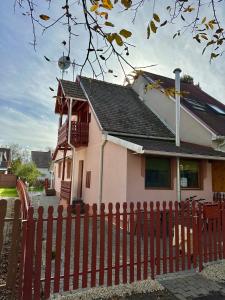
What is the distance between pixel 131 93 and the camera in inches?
703

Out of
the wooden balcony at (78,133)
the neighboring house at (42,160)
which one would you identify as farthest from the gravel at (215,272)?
the neighboring house at (42,160)

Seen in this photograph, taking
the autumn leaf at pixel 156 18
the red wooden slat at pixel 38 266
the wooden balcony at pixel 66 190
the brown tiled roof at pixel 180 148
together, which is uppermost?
the autumn leaf at pixel 156 18

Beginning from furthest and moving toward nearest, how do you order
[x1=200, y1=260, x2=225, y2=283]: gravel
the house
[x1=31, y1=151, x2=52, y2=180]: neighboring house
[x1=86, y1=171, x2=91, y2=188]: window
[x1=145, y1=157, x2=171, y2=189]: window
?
[x1=31, y1=151, x2=52, y2=180]: neighboring house, [x1=86, y1=171, x2=91, y2=188]: window, [x1=145, y1=157, x2=171, y2=189]: window, the house, [x1=200, y1=260, x2=225, y2=283]: gravel

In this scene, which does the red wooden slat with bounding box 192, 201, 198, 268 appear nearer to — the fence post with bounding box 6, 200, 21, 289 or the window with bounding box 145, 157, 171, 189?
the fence post with bounding box 6, 200, 21, 289

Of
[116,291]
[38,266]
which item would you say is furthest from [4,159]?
[116,291]

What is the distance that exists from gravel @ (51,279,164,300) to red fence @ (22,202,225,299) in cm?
11

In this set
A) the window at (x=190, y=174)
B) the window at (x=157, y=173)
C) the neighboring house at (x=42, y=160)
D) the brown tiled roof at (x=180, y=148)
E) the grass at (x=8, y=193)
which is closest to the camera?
the brown tiled roof at (x=180, y=148)

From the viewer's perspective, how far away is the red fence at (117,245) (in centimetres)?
412

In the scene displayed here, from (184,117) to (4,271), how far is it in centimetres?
1061

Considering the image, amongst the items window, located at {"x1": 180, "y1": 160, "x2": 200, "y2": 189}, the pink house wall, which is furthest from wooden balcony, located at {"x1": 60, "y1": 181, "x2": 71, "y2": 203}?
window, located at {"x1": 180, "y1": 160, "x2": 200, "y2": 189}

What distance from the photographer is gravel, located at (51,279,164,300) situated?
415 cm

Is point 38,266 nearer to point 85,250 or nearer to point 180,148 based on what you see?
point 85,250

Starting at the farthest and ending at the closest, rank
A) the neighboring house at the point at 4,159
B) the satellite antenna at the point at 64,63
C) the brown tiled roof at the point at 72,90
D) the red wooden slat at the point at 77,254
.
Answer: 1. the neighboring house at the point at 4,159
2. the brown tiled roof at the point at 72,90
3. the red wooden slat at the point at 77,254
4. the satellite antenna at the point at 64,63

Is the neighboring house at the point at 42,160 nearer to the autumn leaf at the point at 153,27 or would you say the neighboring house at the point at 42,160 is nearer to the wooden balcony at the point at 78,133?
the wooden balcony at the point at 78,133
